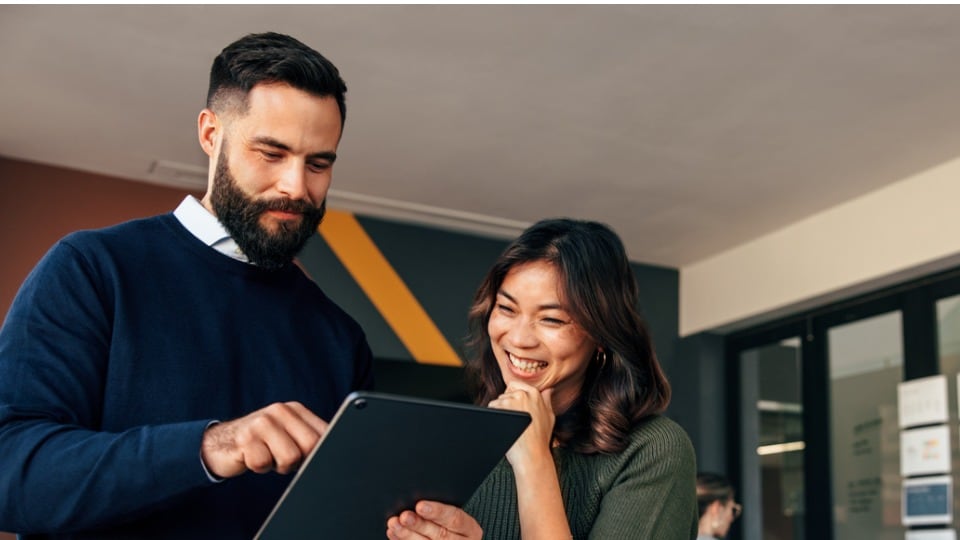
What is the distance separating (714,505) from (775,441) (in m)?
1.37

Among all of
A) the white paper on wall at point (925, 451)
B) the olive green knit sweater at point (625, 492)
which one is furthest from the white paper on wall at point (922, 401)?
the olive green knit sweater at point (625, 492)

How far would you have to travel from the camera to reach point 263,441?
Result: 1.18 meters

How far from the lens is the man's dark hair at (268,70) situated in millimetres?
1546

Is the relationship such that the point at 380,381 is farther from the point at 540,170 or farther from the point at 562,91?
the point at 562,91

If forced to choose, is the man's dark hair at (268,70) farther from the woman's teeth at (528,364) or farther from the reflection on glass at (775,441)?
the reflection on glass at (775,441)

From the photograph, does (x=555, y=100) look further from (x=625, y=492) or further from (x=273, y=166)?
(x=273, y=166)

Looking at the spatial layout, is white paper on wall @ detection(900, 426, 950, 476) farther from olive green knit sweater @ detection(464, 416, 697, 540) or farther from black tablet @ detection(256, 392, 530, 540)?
black tablet @ detection(256, 392, 530, 540)

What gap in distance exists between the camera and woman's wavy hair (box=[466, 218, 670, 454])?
194 centimetres

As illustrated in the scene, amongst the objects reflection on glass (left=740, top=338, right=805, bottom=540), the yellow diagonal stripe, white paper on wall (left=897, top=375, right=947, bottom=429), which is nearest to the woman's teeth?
white paper on wall (left=897, top=375, right=947, bottom=429)

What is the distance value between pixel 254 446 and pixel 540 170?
470cm

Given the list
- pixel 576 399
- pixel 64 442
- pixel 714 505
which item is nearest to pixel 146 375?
pixel 64 442

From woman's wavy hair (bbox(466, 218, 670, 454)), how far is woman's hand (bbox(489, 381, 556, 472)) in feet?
0.37

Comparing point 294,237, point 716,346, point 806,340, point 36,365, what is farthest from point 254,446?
point 716,346

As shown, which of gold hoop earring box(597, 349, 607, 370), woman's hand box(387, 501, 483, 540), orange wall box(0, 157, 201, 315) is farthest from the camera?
orange wall box(0, 157, 201, 315)
